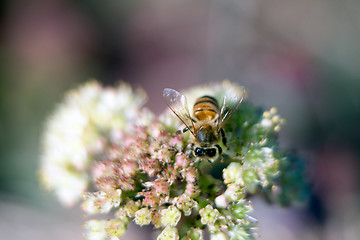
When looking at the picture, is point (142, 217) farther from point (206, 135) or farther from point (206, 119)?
point (206, 119)

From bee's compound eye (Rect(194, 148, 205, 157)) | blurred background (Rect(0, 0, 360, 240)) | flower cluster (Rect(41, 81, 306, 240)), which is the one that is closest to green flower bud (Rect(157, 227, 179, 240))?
flower cluster (Rect(41, 81, 306, 240))

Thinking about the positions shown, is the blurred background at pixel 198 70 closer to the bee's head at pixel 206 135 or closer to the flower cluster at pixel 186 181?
the flower cluster at pixel 186 181

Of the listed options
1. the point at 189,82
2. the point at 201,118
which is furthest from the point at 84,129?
the point at 189,82

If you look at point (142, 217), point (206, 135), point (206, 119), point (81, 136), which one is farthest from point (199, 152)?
point (81, 136)

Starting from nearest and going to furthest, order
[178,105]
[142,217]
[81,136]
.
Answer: [142,217] → [178,105] → [81,136]

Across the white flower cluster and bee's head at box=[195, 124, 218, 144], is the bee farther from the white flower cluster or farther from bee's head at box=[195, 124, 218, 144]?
the white flower cluster

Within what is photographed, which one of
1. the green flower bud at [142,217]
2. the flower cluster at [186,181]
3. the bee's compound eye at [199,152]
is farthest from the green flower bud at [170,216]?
the bee's compound eye at [199,152]
